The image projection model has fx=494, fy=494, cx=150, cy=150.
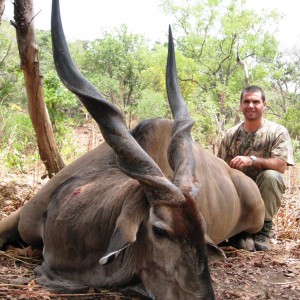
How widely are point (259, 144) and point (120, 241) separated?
2.73m

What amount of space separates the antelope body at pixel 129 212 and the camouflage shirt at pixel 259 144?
2.94ft

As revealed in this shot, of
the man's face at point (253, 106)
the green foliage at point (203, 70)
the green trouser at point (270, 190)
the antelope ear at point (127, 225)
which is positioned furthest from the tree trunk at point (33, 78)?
the green foliage at point (203, 70)

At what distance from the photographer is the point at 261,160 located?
4.18 metres

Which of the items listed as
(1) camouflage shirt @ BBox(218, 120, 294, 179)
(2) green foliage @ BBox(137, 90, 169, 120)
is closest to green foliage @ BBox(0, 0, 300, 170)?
(2) green foliage @ BBox(137, 90, 169, 120)

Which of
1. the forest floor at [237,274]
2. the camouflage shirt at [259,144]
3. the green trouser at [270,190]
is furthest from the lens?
the camouflage shirt at [259,144]

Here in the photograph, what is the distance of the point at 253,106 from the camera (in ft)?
14.7

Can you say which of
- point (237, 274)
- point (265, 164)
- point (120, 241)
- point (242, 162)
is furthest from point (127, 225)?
point (265, 164)

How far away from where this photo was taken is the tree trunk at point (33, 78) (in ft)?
12.9

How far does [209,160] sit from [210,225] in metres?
0.57

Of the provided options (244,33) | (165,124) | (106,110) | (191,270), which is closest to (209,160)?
(165,124)

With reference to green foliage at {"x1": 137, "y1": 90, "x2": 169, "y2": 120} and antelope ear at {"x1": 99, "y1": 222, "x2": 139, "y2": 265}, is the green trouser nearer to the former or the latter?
antelope ear at {"x1": 99, "y1": 222, "x2": 139, "y2": 265}

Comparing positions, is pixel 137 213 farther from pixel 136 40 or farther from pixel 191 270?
pixel 136 40

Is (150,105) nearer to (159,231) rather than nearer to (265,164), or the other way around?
(265,164)

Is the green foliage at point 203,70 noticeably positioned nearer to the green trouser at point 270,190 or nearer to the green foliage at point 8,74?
the green foliage at point 8,74
